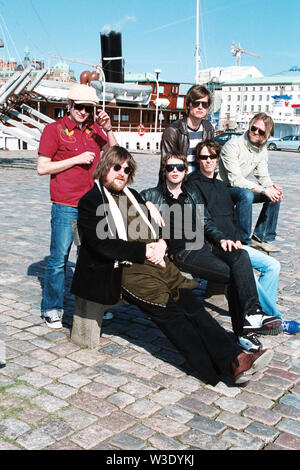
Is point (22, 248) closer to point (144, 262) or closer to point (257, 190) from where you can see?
point (257, 190)

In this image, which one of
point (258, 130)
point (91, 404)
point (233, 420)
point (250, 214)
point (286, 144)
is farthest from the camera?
point (286, 144)

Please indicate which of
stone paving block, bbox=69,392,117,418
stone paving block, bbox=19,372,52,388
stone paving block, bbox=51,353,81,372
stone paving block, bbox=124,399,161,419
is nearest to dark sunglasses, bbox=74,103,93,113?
stone paving block, bbox=51,353,81,372

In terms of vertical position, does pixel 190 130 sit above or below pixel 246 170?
above

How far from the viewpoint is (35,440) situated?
111 inches

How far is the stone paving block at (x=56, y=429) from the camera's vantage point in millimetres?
2879

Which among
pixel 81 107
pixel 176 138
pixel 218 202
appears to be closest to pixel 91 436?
pixel 218 202

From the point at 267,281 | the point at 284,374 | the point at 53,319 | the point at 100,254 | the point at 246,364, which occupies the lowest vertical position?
the point at 284,374

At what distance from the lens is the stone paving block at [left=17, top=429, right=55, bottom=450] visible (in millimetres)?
2766

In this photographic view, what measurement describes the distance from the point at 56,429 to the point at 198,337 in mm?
1108

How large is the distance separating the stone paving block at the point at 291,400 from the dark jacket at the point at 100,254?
52.5 inches

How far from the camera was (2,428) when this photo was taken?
2926 millimetres

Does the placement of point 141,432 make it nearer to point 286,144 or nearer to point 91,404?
point 91,404
